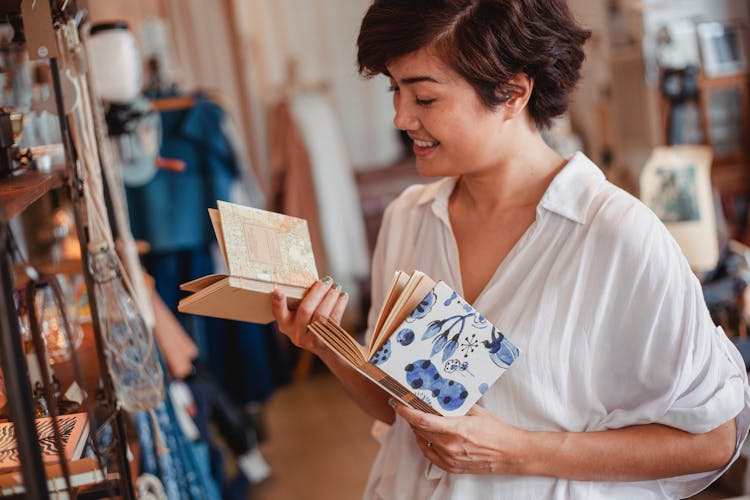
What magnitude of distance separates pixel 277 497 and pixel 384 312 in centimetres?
252

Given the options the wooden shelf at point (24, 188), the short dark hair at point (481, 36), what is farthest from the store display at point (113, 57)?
the short dark hair at point (481, 36)

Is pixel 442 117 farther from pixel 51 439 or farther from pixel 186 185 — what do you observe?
pixel 186 185

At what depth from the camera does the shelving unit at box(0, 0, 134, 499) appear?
2.77ft

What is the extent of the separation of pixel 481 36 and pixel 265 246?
46 centimetres

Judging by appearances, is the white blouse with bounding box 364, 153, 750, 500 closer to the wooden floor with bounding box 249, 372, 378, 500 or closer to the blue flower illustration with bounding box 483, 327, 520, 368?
the blue flower illustration with bounding box 483, 327, 520, 368

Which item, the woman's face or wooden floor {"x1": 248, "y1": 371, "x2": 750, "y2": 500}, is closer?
the woman's face

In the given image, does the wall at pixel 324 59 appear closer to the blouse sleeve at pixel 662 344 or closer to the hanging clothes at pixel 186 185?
the hanging clothes at pixel 186 185

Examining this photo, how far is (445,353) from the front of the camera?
1.18 metres

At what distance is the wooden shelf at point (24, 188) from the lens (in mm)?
994

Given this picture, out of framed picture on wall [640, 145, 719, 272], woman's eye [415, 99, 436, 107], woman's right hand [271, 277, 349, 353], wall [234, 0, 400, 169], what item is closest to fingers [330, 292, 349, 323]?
woman's right hand [271, 277, 349, 353]

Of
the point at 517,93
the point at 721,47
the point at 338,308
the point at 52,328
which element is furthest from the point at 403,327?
the point at 721,47

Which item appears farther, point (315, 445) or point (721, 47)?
point (315, 445)

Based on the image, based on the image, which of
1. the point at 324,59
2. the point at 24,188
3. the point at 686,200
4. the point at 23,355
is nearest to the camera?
the point at 23,355

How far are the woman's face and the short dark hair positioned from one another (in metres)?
0.02
